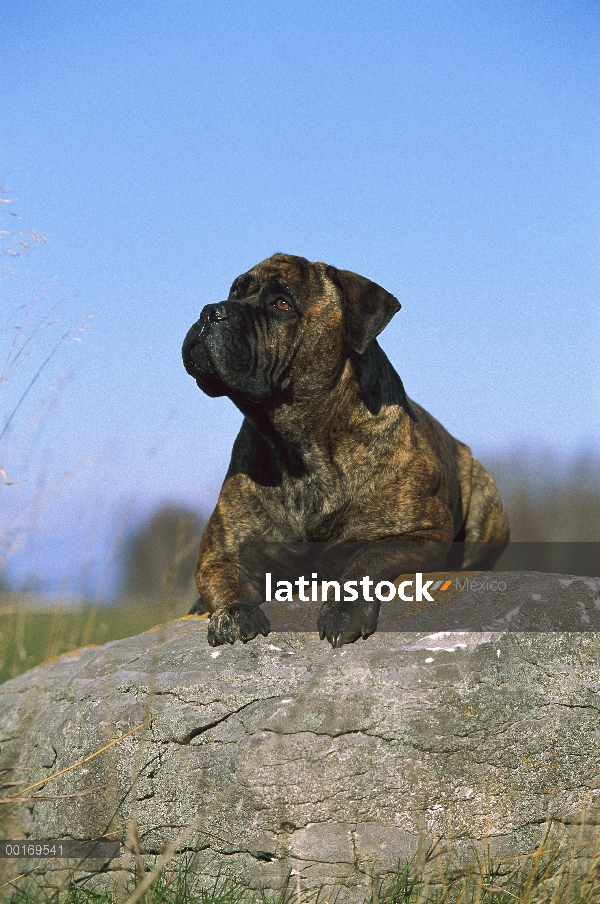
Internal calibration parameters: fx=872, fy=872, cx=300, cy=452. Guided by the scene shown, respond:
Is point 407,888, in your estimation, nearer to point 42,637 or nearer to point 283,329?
point 283,329

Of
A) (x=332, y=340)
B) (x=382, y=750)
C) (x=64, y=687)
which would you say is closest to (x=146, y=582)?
(x=64, y=687)

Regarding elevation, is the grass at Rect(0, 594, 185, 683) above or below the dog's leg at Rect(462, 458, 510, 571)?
below

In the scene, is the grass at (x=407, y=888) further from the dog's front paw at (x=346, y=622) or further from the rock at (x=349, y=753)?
the dog's front paw at (x=346, y=622)

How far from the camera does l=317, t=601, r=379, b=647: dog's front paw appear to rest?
3.97m

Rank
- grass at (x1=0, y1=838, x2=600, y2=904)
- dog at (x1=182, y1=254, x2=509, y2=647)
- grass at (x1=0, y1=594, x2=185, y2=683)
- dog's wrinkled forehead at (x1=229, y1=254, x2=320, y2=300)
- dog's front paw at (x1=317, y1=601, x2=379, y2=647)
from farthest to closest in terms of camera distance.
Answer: grass at (x1=0, y1=594, x2=185, y2=683) < dog's wrinkled forehead at (x1=229, y1=254, x2=320, y2=300) < dog at (x1=182, y1=254, x2=509, y2=647) < dog's front paw at (x1=317, y1=601, x2=379, y2=647) < grass at (x1=0, y1=838, x2=600, y2=904)

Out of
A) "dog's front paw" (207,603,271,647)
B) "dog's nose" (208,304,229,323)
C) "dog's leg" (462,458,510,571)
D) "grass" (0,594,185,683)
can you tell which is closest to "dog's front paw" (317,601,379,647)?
"dog's front paw" (207,603,271,647)

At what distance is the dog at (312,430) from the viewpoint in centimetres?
454

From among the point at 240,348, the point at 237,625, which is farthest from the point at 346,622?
the point at 240,348

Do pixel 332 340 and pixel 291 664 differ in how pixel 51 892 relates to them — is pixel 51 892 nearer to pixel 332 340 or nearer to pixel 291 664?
pixel 291 664

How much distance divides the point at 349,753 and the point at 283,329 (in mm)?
2165

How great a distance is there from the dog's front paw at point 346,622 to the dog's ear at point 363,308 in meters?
1.44

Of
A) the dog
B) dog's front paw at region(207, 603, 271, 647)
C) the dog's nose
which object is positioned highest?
the dog's nose

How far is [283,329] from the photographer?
4.63 m

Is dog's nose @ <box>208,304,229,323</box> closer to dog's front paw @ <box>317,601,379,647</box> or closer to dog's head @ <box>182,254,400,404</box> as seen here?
dog's head @ <box>182,254,400,404</box>
